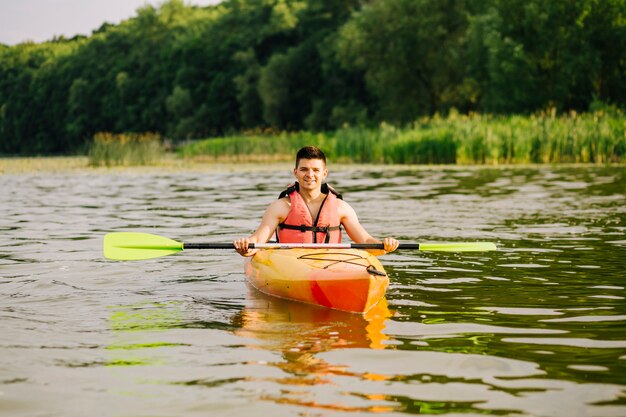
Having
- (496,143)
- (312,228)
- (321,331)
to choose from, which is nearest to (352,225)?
(312,228)

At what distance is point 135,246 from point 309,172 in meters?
1.49

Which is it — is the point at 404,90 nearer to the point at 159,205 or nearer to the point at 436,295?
the point at 159,205

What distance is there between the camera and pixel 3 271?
804 cm

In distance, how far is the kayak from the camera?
6.02 m

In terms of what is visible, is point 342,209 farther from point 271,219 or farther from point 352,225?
point 271,219

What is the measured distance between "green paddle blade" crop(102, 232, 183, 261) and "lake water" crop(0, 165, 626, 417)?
246mm

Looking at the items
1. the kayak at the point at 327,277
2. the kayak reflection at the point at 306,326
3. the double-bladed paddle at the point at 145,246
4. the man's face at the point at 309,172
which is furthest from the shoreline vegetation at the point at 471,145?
the kayak reflection at the point at 306,326

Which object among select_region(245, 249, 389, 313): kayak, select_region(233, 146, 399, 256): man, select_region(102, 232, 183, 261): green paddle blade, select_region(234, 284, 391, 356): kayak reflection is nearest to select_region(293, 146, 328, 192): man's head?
select_region(233, 146, 399, 256): man

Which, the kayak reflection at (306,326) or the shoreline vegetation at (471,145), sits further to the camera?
the shoreline vegetation at (471,145)

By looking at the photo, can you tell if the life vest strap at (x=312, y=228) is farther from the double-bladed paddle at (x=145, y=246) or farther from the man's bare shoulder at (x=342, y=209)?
the double-bladed paddle at (x=145, y=246)

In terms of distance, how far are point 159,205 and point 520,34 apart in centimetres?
2927

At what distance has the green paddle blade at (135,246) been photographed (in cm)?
732

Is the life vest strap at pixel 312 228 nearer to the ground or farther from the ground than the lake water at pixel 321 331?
farther from the ground

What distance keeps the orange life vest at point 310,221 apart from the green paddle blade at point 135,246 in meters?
0.93
